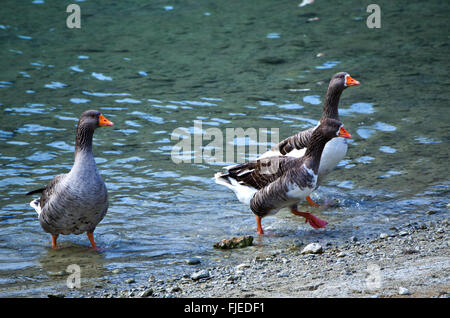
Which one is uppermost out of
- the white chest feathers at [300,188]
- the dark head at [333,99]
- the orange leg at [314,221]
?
the dark head at [333,99]

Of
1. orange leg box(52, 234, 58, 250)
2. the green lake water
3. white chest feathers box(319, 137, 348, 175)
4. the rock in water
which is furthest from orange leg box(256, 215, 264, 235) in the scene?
orange leg box(52, 234, 58, 250)

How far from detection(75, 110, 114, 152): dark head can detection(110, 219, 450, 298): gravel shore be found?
2059 millimetres

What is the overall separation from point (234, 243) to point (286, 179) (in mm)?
1141

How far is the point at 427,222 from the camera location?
825cm

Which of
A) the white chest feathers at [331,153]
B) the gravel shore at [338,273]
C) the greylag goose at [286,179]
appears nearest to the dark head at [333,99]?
the white chest feathers at [331,153]

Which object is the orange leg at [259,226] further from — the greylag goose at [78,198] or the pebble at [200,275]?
the greylag goose at [78,198]

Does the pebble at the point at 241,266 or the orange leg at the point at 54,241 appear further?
the orange leg at the point at 54,241

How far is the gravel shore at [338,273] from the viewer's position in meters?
5.63

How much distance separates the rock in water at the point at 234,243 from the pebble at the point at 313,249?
0.87 m

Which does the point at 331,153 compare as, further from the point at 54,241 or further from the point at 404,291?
the point at 54,241

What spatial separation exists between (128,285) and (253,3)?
18080 mm

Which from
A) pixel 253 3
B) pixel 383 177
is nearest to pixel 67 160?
pixel 383 177

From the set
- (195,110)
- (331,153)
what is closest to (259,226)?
(331,153)

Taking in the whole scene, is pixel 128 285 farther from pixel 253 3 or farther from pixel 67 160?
pixel 253 3
